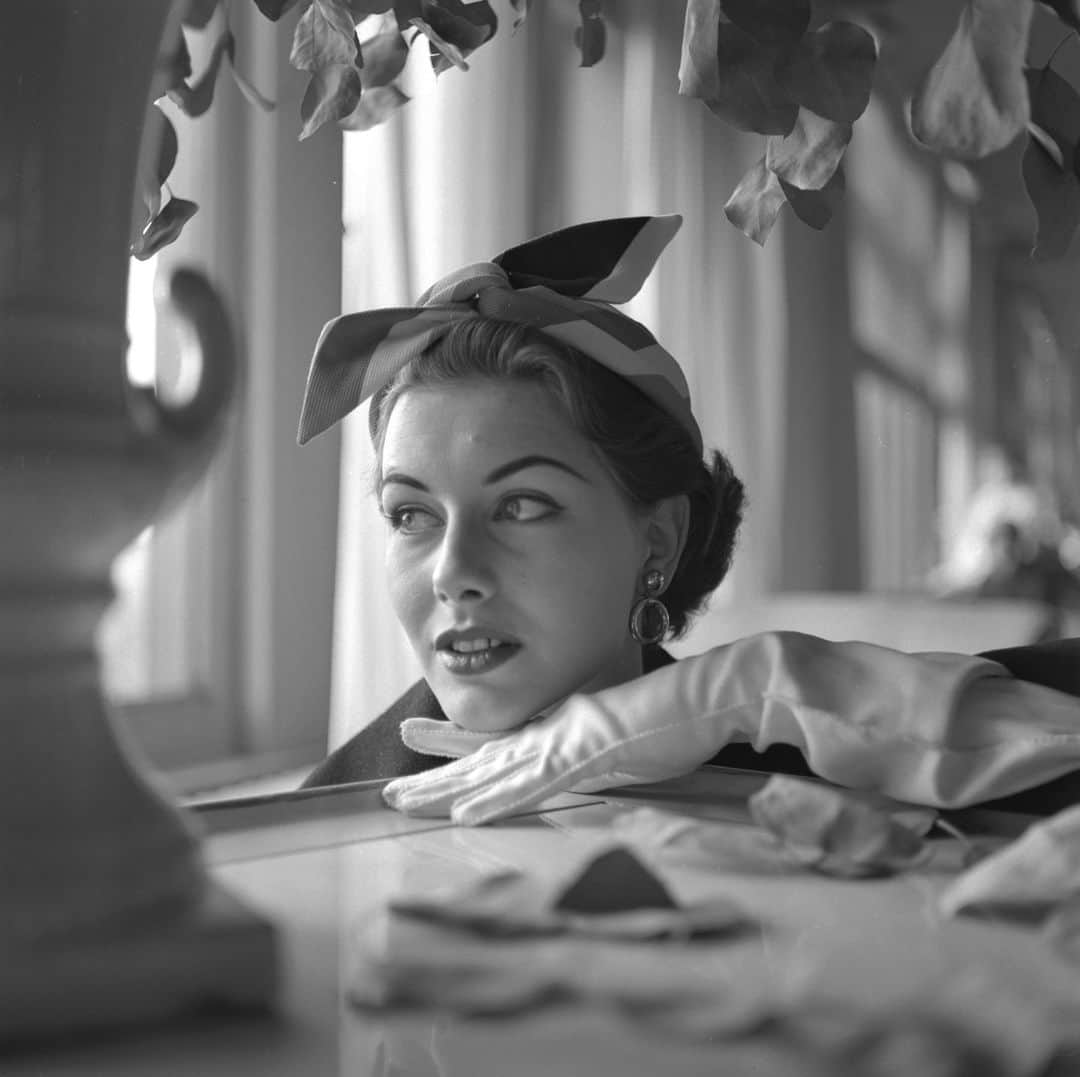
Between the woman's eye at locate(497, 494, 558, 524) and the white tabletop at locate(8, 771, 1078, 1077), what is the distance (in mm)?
236

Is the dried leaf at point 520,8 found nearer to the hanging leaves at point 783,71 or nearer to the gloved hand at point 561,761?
the hanging leaves at point 783,71

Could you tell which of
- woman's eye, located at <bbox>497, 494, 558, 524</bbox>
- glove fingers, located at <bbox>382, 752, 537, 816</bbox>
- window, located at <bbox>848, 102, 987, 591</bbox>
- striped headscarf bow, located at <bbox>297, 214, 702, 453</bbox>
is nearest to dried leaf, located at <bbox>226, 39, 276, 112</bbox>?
striped headscarf bow, located at <bbox>297, 214, 702, 453</bbox>

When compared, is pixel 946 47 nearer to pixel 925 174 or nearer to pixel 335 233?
pixel 335 233

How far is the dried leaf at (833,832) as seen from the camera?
0.34 metres

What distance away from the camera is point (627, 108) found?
1.04 meters

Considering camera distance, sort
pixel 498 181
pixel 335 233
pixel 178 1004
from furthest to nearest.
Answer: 1. pixel 498 181
2. pixel 335 233
3. pixel 178 1004

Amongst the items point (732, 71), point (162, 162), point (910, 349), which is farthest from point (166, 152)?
point (910, 349)

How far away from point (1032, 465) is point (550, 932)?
443 centimetres

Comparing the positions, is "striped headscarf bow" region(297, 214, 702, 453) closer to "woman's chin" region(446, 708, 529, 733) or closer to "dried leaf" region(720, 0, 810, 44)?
"woman's chin" region(446, 708, 529, 733)

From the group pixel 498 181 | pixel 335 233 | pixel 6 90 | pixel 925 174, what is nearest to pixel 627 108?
pixel 498 181

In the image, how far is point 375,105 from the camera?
66 centimetres

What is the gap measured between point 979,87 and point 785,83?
108 millimetres

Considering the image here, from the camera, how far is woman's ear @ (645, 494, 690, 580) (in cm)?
70

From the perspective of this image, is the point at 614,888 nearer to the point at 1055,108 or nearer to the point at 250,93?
the point at 1055,108
